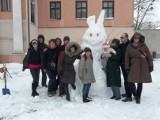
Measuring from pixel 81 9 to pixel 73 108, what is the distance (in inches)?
654

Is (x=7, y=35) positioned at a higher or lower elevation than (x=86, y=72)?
higher

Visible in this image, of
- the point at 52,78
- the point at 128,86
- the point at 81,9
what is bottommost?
the point at 128,86

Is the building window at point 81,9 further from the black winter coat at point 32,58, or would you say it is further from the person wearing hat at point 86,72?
the person wearing hat at point 86,72

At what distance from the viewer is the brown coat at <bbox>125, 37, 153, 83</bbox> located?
6.51 meters

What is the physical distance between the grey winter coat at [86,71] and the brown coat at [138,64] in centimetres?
89

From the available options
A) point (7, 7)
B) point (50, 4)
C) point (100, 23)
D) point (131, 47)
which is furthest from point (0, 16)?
point (131, 47)

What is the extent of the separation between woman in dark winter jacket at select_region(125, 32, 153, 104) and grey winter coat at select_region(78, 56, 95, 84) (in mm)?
889

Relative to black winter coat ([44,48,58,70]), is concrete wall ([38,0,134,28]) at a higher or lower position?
higher

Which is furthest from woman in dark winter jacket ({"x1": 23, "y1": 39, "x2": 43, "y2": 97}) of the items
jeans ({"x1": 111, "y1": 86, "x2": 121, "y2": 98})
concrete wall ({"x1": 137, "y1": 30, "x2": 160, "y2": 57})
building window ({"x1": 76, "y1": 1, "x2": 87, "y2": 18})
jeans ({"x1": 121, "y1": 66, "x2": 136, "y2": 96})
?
concrete wall ({"x1": 137, "y1": 30, "x2": 160, "y2": 57})

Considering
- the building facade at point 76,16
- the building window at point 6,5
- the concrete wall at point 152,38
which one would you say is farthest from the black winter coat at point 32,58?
the concrete wall at point 152,38

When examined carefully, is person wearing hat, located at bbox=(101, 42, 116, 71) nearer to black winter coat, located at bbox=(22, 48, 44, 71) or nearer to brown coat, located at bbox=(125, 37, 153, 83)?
brown coat, located at bbox=(125, 37, 153, 83)

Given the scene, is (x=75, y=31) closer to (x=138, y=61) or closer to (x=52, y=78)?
(x=52, y=78)

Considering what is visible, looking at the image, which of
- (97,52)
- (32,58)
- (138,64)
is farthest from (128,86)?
(32,58)

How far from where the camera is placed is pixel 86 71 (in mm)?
6848
